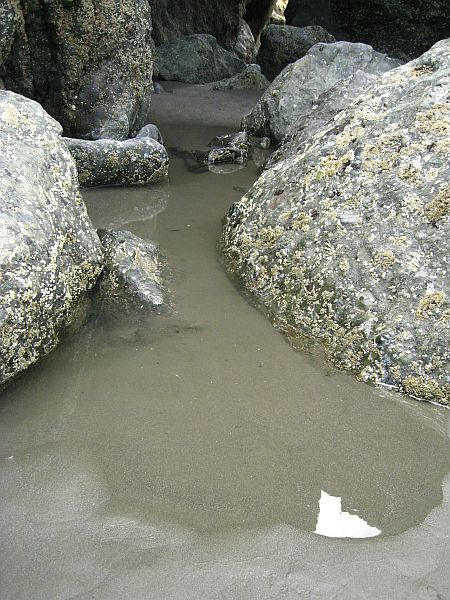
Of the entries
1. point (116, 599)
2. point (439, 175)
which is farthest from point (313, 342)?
point (116, 599)

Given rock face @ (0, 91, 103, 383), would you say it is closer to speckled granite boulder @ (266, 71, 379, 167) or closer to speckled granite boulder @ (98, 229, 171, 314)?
speckled granite boulder @ (98, 229, 171, 314)

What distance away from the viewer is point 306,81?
6.45 metres

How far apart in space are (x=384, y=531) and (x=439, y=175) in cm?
165

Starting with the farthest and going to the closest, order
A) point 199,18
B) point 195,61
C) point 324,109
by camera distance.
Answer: point 199,18, point 195,61, point 324,109

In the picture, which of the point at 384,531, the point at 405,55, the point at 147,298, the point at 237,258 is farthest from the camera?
the point at 405,55

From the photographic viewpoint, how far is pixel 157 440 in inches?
97.4

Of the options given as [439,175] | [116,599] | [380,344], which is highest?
[439,175]

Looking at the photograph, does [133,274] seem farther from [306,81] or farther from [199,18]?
[199,18]

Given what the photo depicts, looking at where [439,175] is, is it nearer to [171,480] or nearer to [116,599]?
[171,480]

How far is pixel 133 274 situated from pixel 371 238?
1.15 meters

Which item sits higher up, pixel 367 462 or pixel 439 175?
pixel 439 175

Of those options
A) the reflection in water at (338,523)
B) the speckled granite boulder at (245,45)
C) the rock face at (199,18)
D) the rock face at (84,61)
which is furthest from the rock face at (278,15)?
the reflection in water at (338,523)

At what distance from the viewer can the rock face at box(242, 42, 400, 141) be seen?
630cm

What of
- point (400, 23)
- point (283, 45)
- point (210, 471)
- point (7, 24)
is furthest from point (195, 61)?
point (210, 471)
